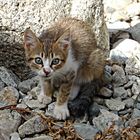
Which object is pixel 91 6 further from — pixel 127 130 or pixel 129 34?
pixel 127 130

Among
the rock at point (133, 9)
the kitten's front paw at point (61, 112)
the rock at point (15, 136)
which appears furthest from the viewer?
the rock at point (133, 9)

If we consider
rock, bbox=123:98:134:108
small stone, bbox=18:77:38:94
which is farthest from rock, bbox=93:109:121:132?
small stone, bbox=18:77:38:94

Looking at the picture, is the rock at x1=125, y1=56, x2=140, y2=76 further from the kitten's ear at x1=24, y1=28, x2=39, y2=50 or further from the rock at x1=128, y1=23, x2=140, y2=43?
the kitten's ear at x1=24, y1=28, x2=39, y2=50

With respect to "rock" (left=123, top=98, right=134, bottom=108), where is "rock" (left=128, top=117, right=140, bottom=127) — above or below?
below

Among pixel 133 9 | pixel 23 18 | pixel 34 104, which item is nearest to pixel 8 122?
pixel 34 104

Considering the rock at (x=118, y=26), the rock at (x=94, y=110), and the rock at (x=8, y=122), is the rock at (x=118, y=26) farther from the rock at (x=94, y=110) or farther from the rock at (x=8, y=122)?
the rock at (x=8, y=122)

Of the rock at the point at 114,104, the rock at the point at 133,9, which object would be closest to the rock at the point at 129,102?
the rock at the point at 114,104

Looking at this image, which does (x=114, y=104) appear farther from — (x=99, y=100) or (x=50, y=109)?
(x=50, y=109)
